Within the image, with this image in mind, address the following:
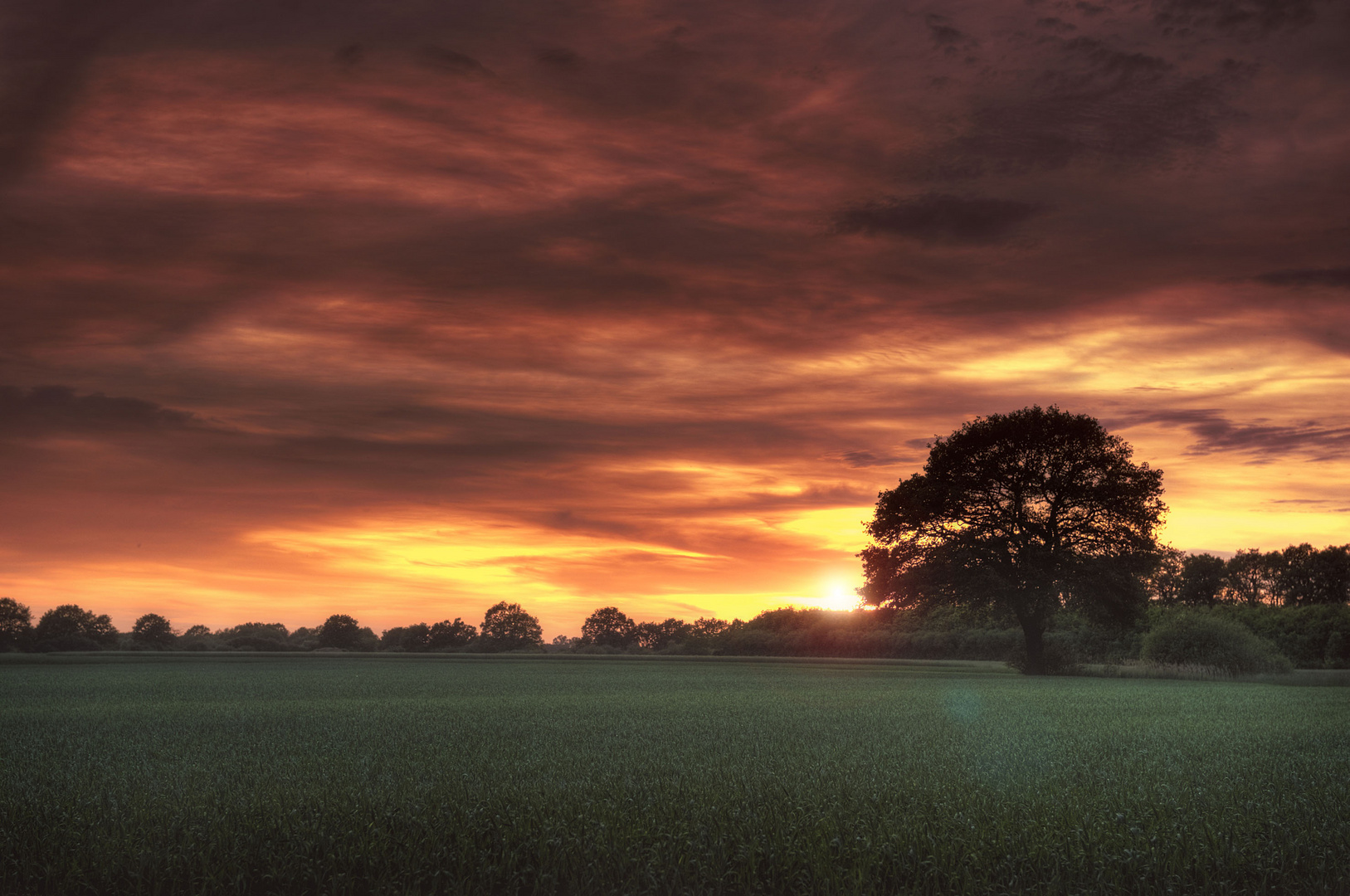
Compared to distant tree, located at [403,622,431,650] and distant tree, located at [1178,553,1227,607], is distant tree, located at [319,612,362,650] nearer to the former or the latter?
distant tree, located at [403,622,431,650]

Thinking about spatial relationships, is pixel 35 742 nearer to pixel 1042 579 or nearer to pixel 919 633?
pixel 1042 579

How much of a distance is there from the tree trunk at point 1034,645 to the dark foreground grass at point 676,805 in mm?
37026

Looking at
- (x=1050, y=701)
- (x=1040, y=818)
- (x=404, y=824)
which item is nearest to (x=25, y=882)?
(x=404, y=824)

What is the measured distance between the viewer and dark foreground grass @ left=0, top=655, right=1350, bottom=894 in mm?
9539

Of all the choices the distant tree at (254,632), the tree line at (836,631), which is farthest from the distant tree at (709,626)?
the distant tree at (254,632)

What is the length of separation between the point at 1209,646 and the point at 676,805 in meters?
64.8

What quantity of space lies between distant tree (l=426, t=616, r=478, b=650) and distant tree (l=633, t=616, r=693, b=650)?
30992 mm

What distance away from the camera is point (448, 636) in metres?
155

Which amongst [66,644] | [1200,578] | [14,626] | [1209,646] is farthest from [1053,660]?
[14,626]

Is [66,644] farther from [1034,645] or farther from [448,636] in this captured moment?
[1034,645]

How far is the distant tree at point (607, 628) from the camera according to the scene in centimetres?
17388

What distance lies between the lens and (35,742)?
20.8 m

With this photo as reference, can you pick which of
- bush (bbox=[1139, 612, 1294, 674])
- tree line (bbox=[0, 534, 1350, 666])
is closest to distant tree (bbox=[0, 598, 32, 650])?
tree line (bbox=[0, 534, 1350, 666])

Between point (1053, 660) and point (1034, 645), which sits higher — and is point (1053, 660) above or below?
below
